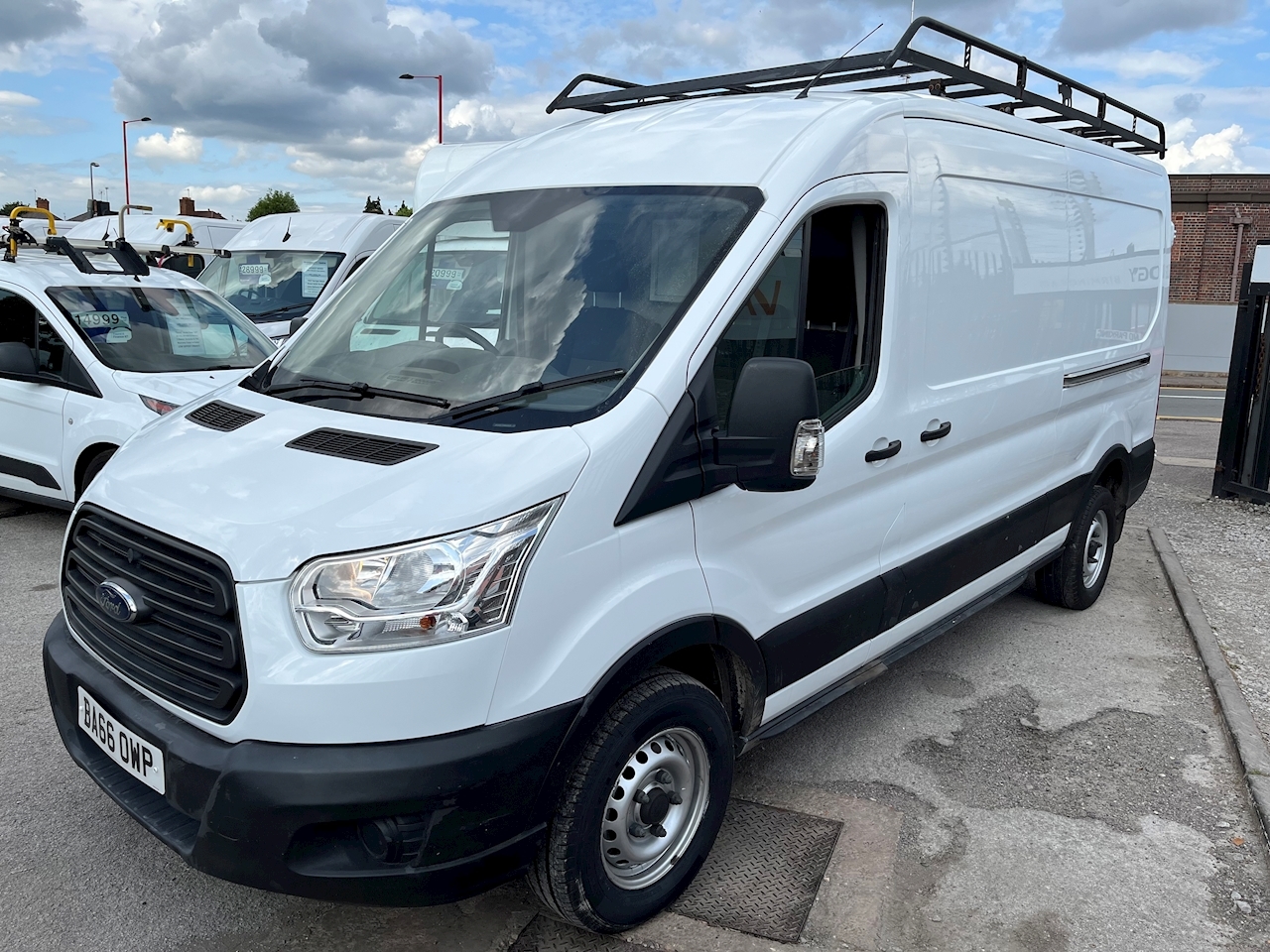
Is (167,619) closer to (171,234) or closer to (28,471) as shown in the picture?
(28,471)

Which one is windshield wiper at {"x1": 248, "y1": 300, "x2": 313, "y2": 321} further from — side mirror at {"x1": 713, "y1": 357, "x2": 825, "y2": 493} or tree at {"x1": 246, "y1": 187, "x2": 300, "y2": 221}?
tree at {"x1": 246, "y1": 187, "x2": 300, "y2": 221}

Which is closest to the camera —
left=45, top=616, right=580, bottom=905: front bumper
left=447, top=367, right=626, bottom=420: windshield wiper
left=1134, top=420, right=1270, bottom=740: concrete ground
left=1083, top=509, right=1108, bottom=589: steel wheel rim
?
left=45, top=616, right=580, bottom=905: front bumper

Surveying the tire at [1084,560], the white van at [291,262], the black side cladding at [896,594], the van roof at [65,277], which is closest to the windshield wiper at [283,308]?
the white van at [291,262]

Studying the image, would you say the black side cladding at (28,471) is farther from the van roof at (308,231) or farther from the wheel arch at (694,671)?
the van roof at (308,231)

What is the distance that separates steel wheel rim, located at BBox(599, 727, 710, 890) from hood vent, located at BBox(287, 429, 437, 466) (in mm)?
981

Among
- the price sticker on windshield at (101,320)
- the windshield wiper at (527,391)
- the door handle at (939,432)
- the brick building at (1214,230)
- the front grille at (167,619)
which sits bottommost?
the front grille at (167,619)

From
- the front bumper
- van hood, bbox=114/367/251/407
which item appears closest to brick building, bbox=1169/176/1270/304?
van hood, bbox=114/367/251/407

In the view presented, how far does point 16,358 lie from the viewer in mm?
6309

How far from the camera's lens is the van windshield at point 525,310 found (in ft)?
9.25


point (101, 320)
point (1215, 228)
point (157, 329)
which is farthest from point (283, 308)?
point (1215, 228)

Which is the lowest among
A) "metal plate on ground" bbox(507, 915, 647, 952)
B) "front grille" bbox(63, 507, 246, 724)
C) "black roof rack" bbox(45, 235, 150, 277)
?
"metal plate on ground" bbox(507, 915, 647, 952)

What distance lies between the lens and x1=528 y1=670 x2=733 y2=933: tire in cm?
262

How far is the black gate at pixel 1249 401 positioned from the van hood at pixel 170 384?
8.07 meters

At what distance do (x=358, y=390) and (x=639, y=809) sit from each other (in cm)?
145
